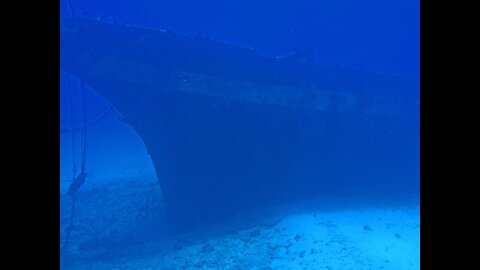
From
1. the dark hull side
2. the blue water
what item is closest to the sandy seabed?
the blue water

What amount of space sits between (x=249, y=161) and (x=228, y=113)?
1.55 meters

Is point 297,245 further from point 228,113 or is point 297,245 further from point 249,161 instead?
point 228,113

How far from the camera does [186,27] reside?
27125 mm

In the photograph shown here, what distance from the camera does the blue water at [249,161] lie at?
25.6ft

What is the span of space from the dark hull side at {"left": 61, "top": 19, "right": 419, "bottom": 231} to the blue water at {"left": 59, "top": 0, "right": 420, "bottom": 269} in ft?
0.11

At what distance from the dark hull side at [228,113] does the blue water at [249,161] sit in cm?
3

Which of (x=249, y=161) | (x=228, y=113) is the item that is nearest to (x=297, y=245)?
(x=249, y=161)

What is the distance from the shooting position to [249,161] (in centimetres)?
1038

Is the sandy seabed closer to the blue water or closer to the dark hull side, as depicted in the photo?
the blue water

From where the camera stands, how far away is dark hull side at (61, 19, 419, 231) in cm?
941
